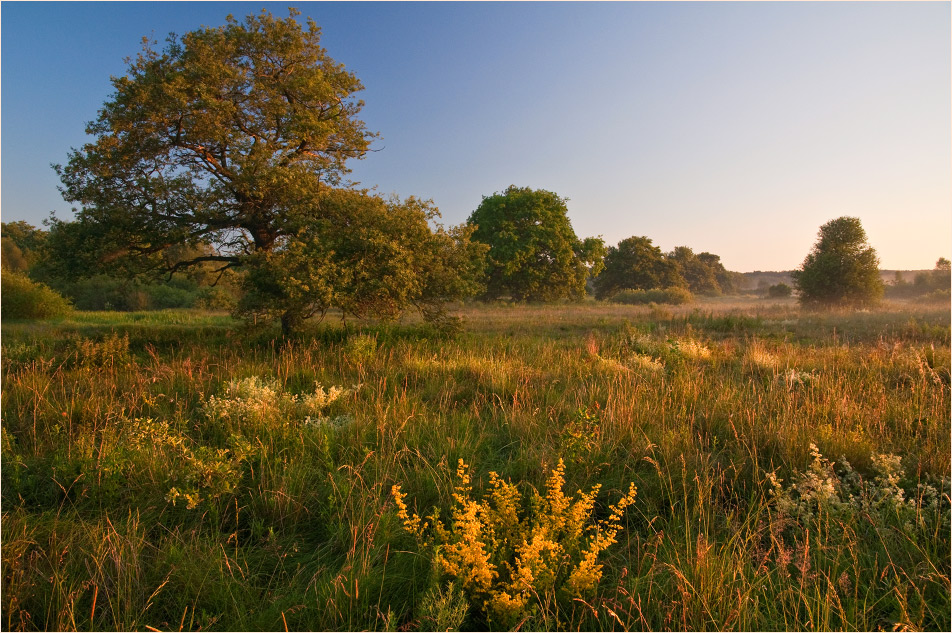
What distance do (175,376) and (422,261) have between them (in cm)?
560

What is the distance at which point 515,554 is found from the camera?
8.45 feet

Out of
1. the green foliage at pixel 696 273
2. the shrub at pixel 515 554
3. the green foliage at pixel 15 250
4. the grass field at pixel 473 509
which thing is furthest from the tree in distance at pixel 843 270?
the green foliage at pixel 15 250

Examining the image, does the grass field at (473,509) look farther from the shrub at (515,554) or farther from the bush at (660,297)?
the bush at (660,297)

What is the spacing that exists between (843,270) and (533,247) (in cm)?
2037

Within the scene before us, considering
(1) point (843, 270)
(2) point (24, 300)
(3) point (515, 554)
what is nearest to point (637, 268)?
(1) point (843, 270)

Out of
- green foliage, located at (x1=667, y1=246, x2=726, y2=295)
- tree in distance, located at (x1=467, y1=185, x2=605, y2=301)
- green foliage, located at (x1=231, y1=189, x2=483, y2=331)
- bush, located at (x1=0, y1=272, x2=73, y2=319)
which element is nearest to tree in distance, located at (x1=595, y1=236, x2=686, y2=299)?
green foliage, located at (x1=667, y1=246, x2=726, y2=295)

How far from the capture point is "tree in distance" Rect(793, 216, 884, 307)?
90.0 feet

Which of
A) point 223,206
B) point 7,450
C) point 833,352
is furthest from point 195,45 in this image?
point 833,352

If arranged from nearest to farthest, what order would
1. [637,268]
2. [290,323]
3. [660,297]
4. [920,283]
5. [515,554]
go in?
[515,554], [290,323], [660,297], [920,283], [637,268]

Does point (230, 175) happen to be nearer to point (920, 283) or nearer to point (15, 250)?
point (15, 250)

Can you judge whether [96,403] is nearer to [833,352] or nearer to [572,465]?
[572,465]

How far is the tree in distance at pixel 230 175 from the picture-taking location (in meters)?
9.53

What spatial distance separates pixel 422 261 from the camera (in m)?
10.5

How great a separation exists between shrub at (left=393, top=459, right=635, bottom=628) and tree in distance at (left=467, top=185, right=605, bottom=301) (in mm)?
31680
